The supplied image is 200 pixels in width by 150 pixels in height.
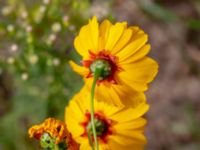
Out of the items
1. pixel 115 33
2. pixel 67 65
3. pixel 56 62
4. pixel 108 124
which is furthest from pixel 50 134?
pixel 67 65

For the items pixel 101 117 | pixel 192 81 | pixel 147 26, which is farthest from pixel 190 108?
pixel 101 117

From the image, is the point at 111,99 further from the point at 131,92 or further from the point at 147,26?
the point at 147,26

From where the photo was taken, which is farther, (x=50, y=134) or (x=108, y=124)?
(x=108, y=124)

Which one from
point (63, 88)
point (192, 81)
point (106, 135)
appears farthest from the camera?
point (192, 81)

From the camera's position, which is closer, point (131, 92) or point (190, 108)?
point (131, 92)

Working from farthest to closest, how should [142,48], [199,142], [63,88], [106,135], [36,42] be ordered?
[199,142]
[63,88]
[36,42]
[106,135]
[142,48]

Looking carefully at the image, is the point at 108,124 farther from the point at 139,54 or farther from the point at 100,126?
the point at 139,54

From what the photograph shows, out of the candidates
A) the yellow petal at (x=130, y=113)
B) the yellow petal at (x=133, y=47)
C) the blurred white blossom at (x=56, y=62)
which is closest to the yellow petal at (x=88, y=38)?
the yellow petal at (x=133, y=47)
